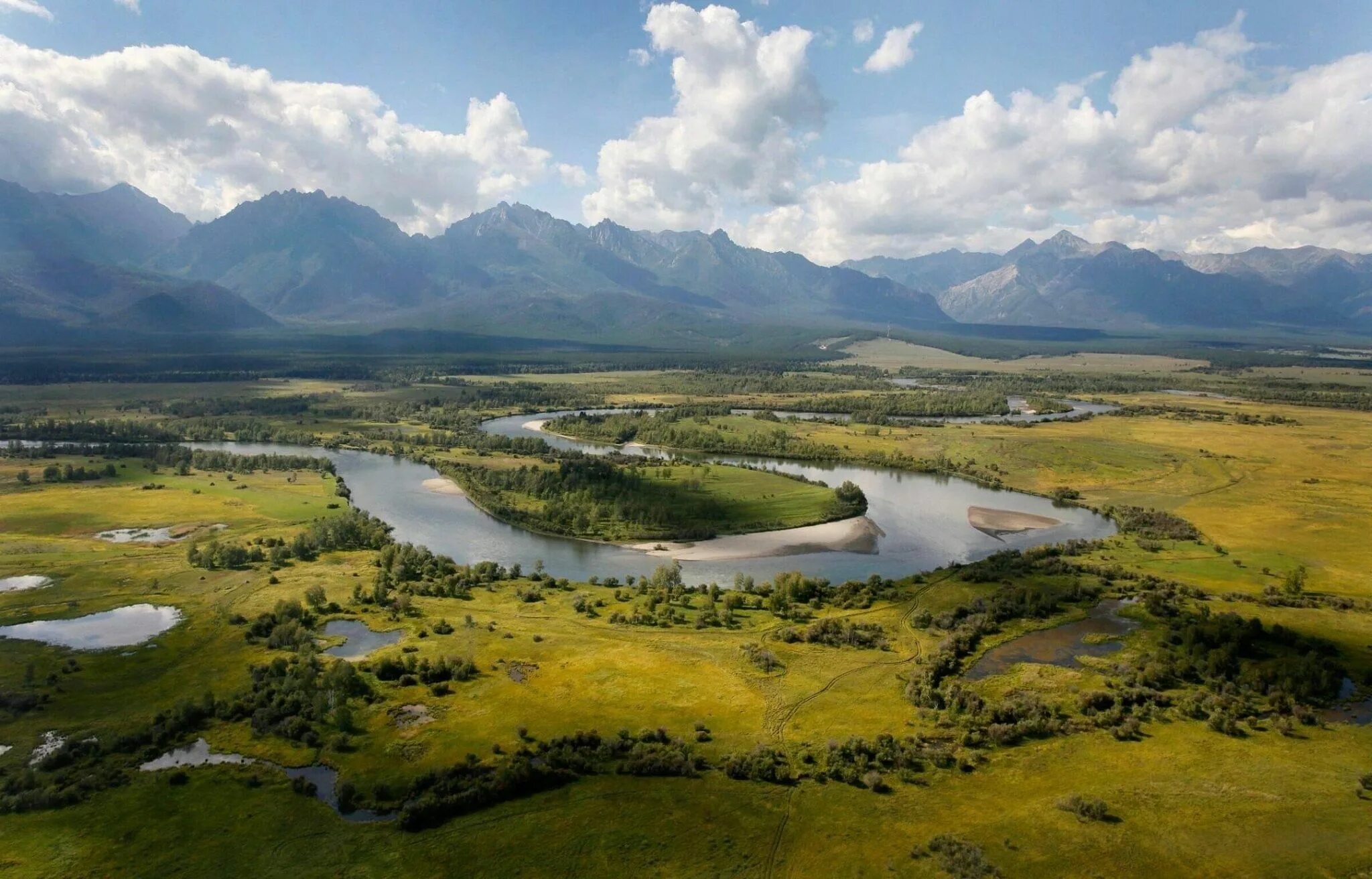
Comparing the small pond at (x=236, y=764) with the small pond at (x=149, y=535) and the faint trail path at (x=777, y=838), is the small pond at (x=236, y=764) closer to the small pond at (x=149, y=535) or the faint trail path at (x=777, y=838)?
the faint trail path at (x=777, y=838)

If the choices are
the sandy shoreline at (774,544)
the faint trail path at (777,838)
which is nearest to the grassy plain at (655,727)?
the faint trail path at (777,838)

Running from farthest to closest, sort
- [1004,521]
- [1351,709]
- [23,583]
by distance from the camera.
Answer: [1004,521] → [23,583] → [1351,709]

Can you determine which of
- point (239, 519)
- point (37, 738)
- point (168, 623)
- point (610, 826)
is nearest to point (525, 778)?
point (610, 826)

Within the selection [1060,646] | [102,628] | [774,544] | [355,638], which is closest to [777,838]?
[1060,646]

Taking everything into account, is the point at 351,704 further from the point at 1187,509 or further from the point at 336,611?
the point at 1187,509

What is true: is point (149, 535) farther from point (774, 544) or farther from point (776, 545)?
point (776, 545)

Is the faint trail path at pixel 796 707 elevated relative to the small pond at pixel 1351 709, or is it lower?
elevated
